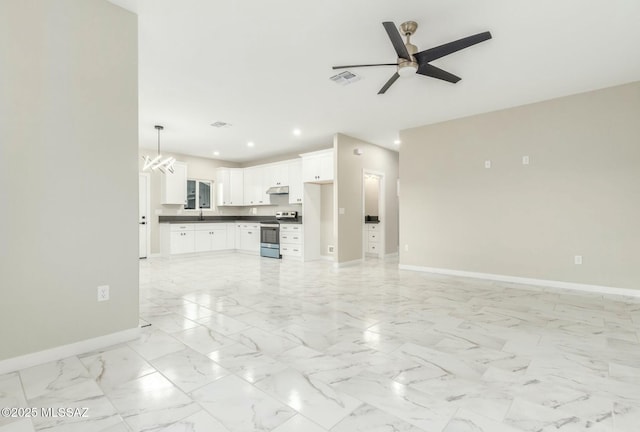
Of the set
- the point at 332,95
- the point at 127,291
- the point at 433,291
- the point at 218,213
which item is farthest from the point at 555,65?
the point at 218,213

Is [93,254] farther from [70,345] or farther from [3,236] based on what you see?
[70,345]

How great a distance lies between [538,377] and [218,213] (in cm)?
839

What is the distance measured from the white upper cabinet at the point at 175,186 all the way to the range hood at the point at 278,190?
7.41ft

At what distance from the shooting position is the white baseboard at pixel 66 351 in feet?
6.59

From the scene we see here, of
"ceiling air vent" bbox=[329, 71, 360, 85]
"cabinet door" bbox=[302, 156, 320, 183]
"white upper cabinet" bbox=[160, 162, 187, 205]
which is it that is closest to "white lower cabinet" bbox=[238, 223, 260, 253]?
"white upper cabinet" bbox=[160, 162, 187, 205]

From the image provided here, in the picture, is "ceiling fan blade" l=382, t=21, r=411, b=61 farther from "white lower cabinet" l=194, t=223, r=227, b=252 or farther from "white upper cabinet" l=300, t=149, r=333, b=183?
"white lower cabinet" l=194, t=223, r=227, b=252

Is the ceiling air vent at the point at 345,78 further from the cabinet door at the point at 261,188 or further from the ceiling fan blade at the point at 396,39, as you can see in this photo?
the cabinet door at the point at 261,188

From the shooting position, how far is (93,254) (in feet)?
7.75

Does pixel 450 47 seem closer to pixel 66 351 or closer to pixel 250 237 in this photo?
pixel 66 351

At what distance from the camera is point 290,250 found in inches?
285

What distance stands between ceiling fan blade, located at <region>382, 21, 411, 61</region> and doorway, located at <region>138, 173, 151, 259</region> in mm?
7025

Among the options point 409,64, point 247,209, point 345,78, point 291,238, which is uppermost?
point 345,78

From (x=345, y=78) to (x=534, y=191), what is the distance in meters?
3.39

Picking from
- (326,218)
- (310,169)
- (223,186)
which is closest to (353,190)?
(310,169)
